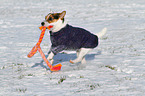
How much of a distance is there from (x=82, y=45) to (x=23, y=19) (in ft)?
42.0

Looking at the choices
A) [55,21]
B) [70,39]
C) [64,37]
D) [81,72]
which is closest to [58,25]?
[55,21]

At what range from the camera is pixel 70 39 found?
6.42 m

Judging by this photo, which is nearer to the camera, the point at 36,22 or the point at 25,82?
the point at 25,82

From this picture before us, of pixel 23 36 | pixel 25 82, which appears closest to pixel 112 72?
pixel 25 82

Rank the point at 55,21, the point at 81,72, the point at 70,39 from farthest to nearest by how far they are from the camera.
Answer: the point at 70,39, the point at 81,72, the point at 55,21

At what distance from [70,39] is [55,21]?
610 millimetres

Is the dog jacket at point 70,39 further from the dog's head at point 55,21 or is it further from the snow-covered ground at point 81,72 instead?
the snow-covered ground at point 81,72

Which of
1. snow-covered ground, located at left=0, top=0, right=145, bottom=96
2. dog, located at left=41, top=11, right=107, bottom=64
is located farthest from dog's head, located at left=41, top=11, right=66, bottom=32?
snow-covered ground, located at left=0, top=0, right=145, bottom=96

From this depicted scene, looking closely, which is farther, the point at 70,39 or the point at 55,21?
the point at 70,39

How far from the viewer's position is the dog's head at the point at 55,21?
609 centimetres

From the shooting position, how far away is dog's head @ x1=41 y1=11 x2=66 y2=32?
6.09m

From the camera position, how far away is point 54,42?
636cm

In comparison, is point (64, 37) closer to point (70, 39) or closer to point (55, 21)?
point (70, 39)

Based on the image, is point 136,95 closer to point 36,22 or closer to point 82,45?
point 82,45
